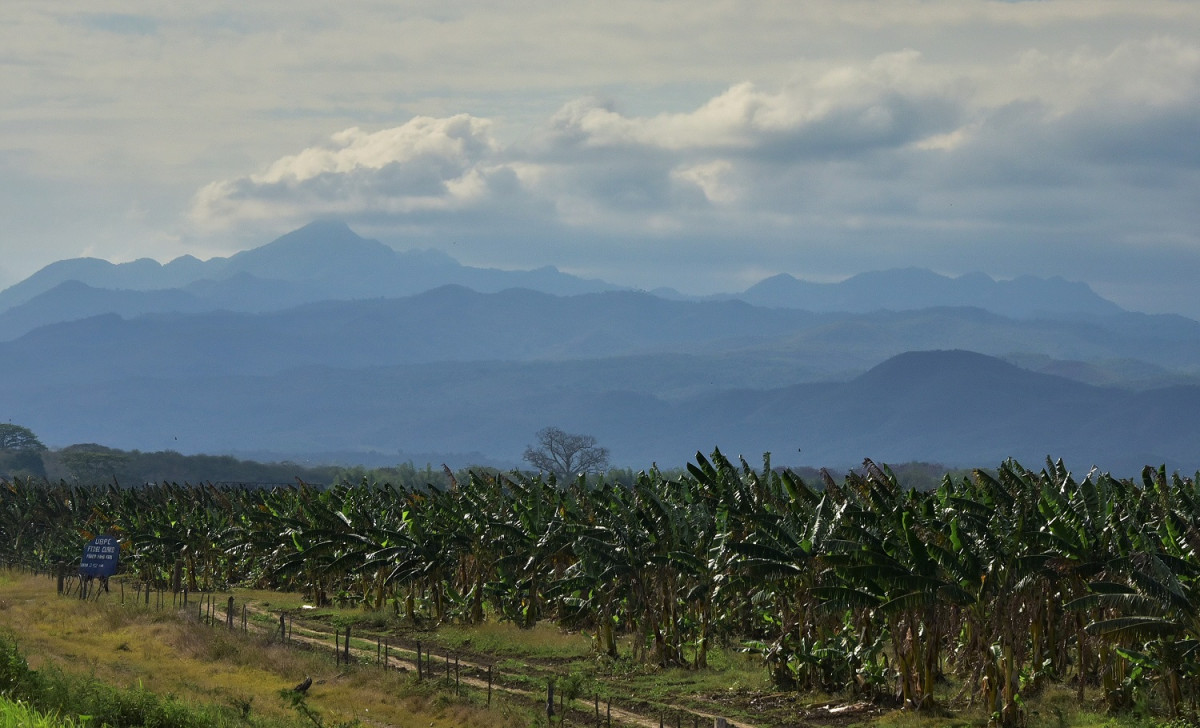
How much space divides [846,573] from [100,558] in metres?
31.5

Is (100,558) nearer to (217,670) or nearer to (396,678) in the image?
(217,670)

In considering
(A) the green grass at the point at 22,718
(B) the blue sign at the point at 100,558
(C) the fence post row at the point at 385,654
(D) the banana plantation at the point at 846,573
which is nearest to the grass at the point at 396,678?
(C) the fence post row at the point at 385,654

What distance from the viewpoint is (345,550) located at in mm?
59844

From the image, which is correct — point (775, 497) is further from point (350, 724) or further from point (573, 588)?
point (350, 724)

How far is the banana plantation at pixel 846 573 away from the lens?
Result: 3078 centimetres

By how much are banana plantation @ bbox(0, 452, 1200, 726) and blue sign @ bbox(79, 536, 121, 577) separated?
339 inches

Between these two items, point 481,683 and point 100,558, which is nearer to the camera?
point 481,683

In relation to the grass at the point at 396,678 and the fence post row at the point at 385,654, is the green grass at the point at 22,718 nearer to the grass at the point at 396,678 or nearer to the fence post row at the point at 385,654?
the grass at the point at 396,678

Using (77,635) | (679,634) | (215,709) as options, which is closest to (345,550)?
(77,635)

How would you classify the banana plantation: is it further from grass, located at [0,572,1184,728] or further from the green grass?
the green grass

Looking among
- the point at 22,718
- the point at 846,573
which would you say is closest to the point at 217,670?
the point at 22,718

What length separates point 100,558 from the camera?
50719 mm

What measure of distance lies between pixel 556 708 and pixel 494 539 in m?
19.1

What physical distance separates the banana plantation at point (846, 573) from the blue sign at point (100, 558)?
8.61 metres
